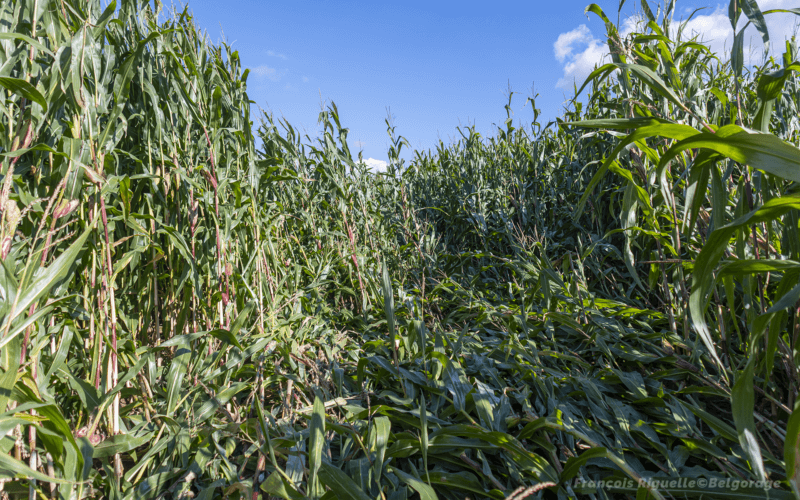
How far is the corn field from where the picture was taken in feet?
2.77

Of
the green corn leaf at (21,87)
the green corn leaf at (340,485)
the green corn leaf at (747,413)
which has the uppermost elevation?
the green corn leaf at (21,87)

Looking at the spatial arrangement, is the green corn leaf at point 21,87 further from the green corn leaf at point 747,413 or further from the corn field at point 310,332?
the green corn leaf at point 747,413

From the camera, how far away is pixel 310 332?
2.20 meters

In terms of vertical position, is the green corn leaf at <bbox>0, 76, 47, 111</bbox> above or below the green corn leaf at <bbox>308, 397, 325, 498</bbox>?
above

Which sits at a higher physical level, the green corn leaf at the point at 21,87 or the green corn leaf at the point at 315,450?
the green corn leaf at the point at 21,87

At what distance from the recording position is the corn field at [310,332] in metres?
0.85

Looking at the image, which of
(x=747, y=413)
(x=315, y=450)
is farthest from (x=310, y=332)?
(x=747, y=413)

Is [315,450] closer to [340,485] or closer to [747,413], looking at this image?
[340,485]

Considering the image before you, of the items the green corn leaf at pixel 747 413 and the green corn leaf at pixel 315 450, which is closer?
the green corn leaf at pixel 747 413

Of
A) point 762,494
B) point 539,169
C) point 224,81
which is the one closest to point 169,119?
point 224,81

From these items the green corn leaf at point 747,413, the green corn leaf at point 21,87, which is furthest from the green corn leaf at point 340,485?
the green corn leaf at point 21,87

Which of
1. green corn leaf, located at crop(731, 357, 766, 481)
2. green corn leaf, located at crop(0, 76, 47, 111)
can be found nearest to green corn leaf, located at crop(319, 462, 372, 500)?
green corn leaf, located at crop(731, 357, 766, 481)

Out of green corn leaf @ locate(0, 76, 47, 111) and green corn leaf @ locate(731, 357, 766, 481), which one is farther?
green corn leaf @ locate(0, 76, 47, 111)

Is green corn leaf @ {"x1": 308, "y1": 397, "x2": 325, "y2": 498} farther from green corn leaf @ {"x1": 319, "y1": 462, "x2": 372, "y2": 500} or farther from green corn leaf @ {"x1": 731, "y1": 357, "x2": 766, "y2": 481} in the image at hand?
green corn leaf @ {"x1": 731, "y1": 357, "x2": 766, "y2": 481}
